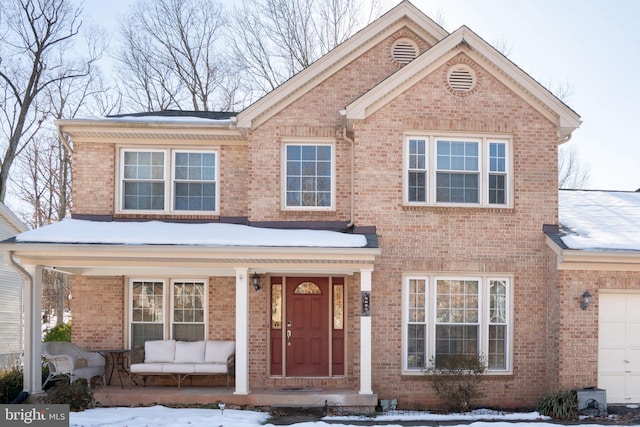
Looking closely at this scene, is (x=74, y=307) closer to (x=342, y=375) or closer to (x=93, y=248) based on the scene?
(x=93, y=248)

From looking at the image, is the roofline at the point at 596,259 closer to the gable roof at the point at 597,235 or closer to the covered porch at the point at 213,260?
the gable roof at the point at 597,235

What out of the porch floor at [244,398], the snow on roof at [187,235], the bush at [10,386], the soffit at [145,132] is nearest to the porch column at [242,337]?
the porch floor at [244,398]

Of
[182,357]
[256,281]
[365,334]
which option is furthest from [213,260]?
[365,334]

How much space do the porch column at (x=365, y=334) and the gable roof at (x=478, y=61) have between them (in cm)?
322

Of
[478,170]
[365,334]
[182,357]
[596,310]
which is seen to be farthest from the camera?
[182,357]

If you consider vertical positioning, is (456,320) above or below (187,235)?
below

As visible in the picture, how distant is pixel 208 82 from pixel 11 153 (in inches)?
361

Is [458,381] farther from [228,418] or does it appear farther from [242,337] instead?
[228,418]

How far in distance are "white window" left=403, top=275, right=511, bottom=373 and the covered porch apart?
1.19 meters

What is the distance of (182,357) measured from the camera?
12820 mm

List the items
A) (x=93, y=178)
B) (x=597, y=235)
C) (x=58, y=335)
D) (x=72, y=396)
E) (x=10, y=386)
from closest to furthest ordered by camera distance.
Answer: (x=72, y=396), (x=10, y=386), (x=597, y=235), (x=93, y=178), (x=58, y=335)

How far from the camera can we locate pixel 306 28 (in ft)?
93.6

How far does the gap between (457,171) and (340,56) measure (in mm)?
3570

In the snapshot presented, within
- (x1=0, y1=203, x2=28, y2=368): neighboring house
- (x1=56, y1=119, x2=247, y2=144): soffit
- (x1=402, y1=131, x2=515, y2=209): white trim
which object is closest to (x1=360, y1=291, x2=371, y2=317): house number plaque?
(x1=402, y1=131, x2=515, y2=209): white trim
